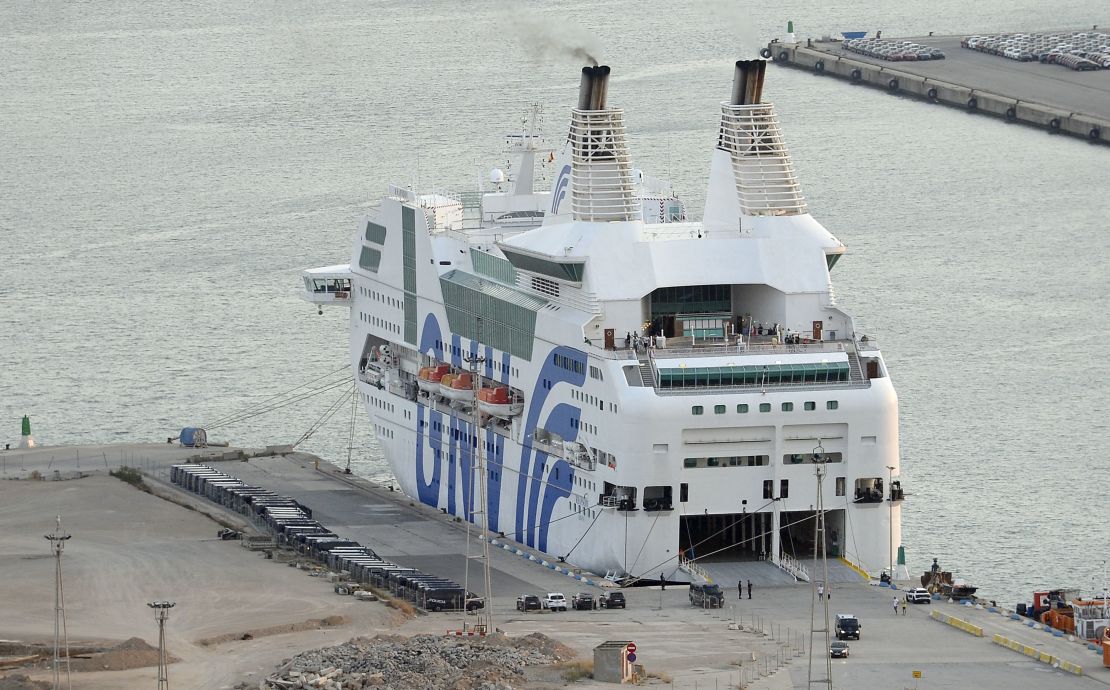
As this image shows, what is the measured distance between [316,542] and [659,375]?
1131 centimetres

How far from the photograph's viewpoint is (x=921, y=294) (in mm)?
113625

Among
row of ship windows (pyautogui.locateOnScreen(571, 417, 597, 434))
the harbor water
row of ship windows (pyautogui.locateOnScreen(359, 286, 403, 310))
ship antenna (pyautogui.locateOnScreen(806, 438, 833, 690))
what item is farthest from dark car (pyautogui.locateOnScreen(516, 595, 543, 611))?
row of ship windows (pyautogui.locateOnScreen(359, 286, 403, 310))

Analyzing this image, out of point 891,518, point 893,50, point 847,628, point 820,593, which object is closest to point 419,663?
point 847,628

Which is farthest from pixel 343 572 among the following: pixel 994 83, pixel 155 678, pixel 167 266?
pixel 994 83

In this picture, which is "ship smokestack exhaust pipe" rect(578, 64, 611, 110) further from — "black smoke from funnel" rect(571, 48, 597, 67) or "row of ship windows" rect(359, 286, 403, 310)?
"row of ship windows" rect(359, 286, 403, 310)

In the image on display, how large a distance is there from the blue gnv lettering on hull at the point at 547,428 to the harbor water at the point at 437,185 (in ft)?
35.9

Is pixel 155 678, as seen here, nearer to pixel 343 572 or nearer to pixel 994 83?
pixel 343 572

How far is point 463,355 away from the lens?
8106 centimetres

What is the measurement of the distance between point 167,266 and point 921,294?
33972 millimetres

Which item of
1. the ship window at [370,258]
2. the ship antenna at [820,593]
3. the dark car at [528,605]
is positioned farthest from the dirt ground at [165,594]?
the ship window at [370,258]

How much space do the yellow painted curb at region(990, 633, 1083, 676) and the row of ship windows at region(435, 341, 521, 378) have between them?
18.6m

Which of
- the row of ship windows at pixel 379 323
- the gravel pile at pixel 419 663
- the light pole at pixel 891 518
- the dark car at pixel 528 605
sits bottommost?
the gravel pile at pixel 419 663

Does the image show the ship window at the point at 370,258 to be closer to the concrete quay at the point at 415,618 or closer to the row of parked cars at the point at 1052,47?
the concrete quay at the point at 415,618

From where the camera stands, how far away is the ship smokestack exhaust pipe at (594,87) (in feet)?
247
